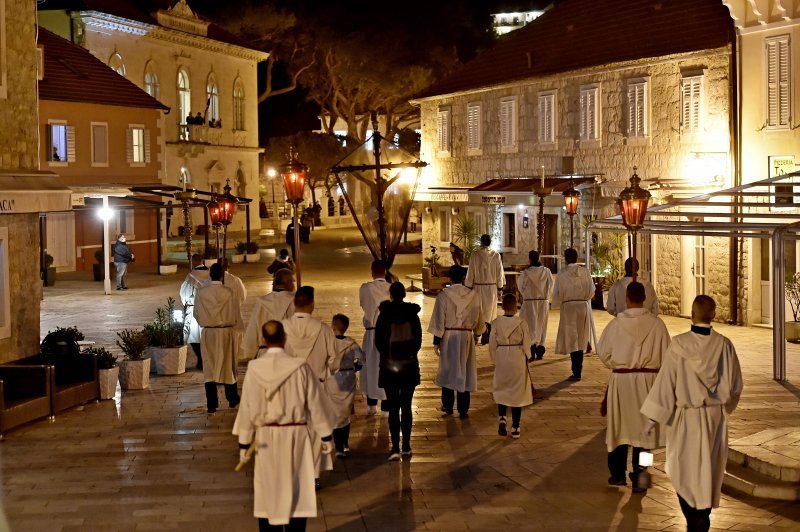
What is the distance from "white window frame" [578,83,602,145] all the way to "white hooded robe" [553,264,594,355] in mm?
10957

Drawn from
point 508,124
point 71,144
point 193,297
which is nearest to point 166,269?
point 71,144

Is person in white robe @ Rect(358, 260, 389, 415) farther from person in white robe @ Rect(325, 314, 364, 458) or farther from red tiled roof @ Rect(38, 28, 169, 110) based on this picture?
red tiled roof @ Rect(38, 28, 169, 110)

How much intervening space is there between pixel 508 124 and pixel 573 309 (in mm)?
14970

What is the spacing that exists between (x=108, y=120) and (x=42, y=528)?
31.1 m

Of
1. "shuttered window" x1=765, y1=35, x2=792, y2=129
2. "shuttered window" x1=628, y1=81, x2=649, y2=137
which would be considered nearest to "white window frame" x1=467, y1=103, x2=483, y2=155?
"shuttered window" x1=628, y1=81, x2=649, y2=137

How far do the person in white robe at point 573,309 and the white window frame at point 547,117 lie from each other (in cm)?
1263

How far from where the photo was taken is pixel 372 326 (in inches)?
541

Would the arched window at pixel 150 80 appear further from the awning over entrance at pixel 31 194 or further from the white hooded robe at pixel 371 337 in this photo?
the white hooded robe at pixel 371 337

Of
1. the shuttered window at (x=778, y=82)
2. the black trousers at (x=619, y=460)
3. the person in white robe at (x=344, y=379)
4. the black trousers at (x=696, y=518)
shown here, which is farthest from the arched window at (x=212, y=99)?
the black trousers at (x=696, y=518)

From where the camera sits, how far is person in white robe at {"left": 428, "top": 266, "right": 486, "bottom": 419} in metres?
13.3

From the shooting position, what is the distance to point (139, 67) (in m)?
46.5

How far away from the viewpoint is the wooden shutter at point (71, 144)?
36.8m

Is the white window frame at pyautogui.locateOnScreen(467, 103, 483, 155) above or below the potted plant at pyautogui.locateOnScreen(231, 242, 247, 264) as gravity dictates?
above

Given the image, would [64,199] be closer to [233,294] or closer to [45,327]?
[233,294]
